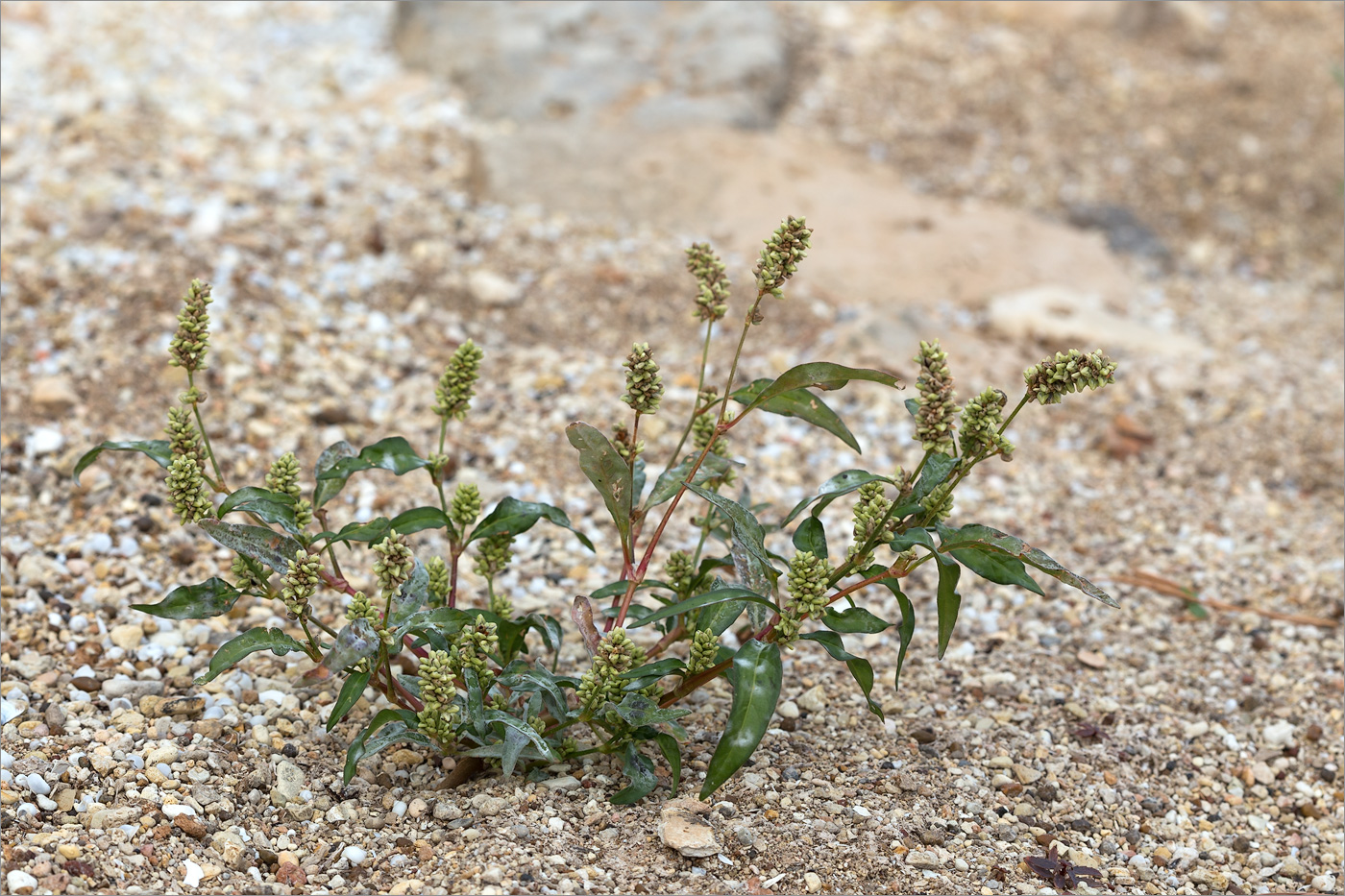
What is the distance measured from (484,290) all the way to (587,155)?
3.70ft

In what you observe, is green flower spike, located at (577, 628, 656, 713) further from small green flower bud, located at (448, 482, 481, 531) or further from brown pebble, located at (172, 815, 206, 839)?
brown pebble, located at (172, 815, 206, 839)

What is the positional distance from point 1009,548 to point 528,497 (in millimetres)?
1790

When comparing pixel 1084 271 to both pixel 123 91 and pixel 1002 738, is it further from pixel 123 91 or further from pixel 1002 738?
pixel 123 91

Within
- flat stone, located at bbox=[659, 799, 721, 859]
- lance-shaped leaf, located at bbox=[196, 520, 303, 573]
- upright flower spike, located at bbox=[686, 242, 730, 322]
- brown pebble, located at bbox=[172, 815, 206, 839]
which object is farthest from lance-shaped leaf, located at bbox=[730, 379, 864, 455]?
brown pebble, located at bbox=[172, 815, 206, 839]

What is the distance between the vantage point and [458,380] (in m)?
2.12

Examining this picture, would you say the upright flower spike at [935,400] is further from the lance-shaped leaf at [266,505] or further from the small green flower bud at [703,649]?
Answer: the lance-shaped leaf at [266,505]

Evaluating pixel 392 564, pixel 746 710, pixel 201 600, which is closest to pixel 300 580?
pixel 392 564

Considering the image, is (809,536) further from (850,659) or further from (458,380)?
(458,380)

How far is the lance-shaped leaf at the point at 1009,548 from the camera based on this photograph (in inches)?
75.2

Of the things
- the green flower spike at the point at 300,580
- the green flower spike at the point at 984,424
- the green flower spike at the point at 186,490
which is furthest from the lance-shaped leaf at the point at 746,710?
the green flower spike at the point at 186,490

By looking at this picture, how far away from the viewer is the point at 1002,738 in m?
2.63

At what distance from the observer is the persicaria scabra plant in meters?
1.94

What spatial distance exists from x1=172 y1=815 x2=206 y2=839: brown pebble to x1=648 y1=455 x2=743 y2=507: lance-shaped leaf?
0.96m

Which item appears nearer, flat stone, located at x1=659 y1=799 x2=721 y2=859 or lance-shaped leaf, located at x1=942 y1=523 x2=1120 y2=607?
lance-shaped leaf, located at x1=942 y1=523 x2=1120 y2=607
